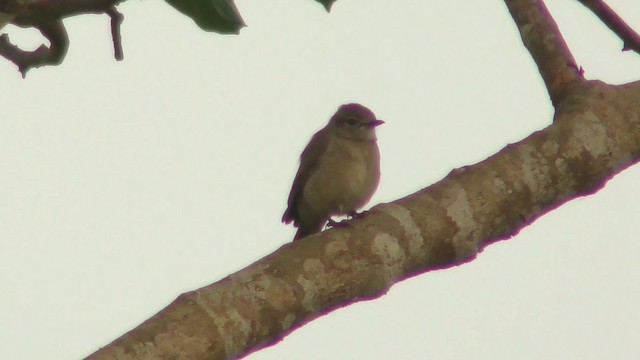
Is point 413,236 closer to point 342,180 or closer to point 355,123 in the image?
point 342,180

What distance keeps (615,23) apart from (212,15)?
1.67 meters

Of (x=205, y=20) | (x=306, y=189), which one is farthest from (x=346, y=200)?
(x=205, y=20)

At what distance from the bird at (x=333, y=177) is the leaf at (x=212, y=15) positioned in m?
3.18

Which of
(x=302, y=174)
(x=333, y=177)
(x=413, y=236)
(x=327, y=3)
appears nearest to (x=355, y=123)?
(x=302, y=174)

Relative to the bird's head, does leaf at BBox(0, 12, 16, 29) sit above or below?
below

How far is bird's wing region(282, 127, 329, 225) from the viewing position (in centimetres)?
650

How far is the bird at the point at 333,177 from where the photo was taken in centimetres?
625

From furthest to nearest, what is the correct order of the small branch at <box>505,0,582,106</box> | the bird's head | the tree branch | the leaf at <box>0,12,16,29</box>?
the bird's head, the small branch at <box>505,0,582,106</box>, the tree branch, the leaf at <box>0,12,16,29</box>

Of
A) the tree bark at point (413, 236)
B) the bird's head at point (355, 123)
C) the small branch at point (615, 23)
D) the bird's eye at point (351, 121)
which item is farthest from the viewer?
the bird's eye at point (351, 121)

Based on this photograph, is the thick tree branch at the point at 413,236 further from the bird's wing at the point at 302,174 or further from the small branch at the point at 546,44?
the bird's wing at the point at 302,174

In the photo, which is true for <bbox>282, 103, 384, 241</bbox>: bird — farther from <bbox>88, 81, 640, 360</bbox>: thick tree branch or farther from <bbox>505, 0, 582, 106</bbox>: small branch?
<bbox>88, 81, 640, 360</bbox>: thick tree branch

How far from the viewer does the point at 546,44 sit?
414cm

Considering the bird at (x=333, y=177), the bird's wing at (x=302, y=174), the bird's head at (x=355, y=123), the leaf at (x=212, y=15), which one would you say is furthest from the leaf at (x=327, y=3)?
the bird's head at (x=355, y=123)

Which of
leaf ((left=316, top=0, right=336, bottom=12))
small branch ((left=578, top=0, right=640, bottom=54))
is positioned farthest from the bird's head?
leaf ((left=316, top=0, right=336, bottom=12))
